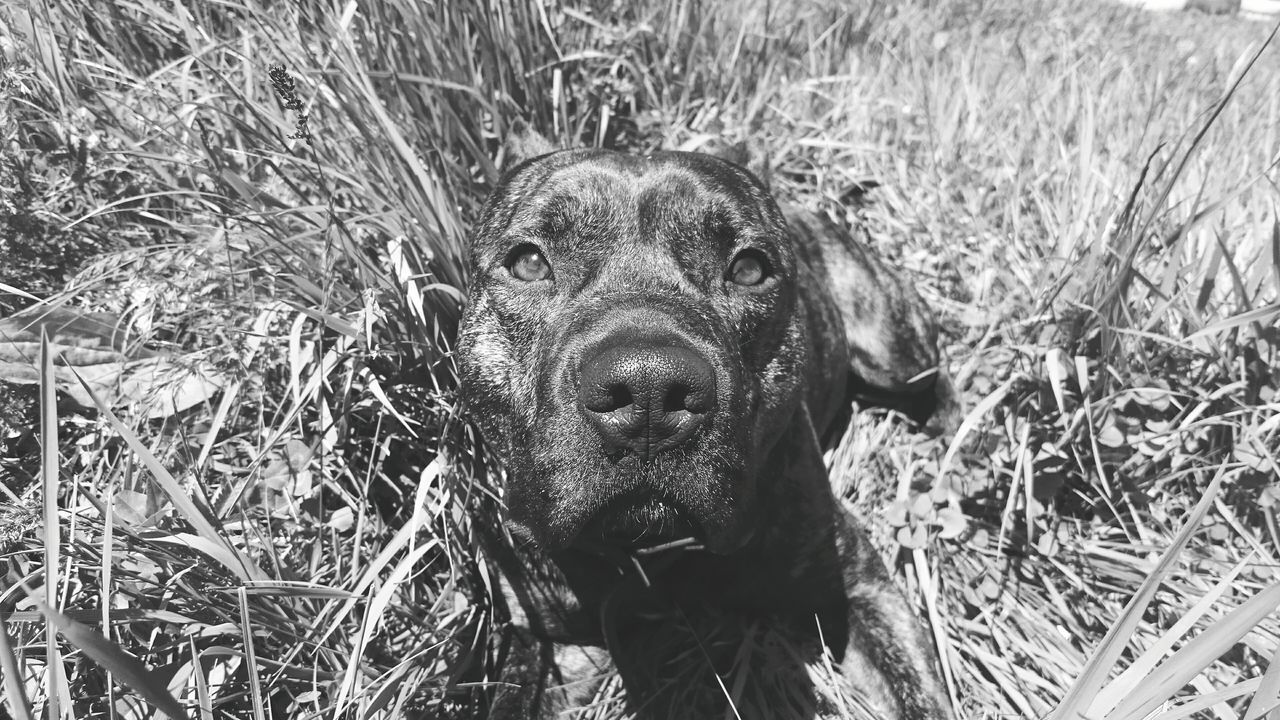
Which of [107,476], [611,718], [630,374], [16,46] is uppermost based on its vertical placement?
[16,46]

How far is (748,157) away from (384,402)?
1811 millimetres

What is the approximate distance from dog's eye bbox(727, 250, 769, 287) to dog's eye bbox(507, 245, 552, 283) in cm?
55

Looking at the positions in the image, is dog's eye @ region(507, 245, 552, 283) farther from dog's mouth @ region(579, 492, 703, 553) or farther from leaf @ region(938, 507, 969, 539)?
leaf @ region(938, 507, 969, 539)

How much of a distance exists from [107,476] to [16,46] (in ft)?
5.38

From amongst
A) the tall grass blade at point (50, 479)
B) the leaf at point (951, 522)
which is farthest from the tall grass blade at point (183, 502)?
the leaf at point (951, 522)

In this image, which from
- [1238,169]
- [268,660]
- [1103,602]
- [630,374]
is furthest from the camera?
[1238,169]

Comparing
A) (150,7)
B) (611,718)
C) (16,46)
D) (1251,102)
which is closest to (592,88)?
(150,7)

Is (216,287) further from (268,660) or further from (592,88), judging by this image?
(592,88)

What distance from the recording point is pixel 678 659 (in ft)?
8.64

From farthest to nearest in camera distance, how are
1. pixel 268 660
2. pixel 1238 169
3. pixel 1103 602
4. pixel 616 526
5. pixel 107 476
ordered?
1. pixel 1238 169
2. pixel 1103 602
3. pixel 107 476
4. pixel 268 660
5. pixel 616 526

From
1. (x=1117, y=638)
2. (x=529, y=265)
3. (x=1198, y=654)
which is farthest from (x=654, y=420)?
(x=1198, y=654)

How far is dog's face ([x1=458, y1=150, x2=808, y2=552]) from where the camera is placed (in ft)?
5.76

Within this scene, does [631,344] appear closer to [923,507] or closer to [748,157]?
[923,507]

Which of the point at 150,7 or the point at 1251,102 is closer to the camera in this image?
the point at 150,7
